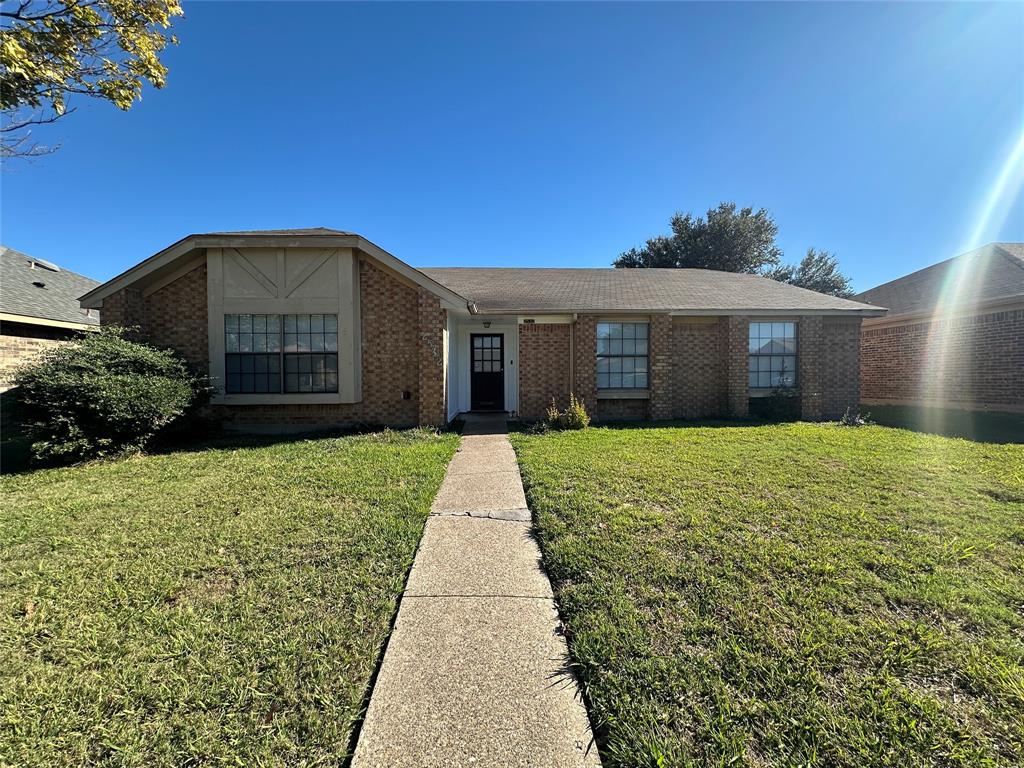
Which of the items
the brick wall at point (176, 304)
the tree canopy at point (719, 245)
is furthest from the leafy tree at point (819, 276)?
the brick wall at point (176, 304)

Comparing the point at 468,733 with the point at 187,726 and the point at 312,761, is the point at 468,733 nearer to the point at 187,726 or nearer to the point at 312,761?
→ the point at 312,761

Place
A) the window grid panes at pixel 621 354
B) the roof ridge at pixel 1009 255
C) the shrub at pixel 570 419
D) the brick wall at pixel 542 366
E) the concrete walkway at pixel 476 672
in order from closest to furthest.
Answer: the concrete walkway at pixel 476 672 < the shrub at pixel 570 419 < the brick wall at pixel 542 366 < the window grid panes at pixel 621 354 < the roof ridge at pixel 1009 255

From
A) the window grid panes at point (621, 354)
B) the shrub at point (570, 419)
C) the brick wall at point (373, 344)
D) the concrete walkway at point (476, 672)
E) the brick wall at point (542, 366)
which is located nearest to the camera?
the concrete walkway at point (476, 672)

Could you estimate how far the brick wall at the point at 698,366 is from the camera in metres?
10.8

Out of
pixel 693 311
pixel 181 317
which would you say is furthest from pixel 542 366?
pixel 181 317

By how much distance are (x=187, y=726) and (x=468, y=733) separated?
128 cm

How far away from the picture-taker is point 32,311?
10484mm

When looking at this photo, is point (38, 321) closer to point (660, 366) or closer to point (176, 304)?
point (176, 304)

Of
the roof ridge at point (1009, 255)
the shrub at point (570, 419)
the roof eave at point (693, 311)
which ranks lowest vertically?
the shrub at point (570, 419)

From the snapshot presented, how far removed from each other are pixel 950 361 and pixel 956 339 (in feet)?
2.20

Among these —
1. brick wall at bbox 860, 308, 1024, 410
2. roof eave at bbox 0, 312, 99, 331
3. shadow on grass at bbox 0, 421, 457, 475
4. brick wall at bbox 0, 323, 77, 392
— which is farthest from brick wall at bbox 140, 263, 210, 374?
brick wall at bbox 860, 308, 1024, 410

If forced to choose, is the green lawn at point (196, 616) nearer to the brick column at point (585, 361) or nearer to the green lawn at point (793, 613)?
the green lawn at point (793, 613)

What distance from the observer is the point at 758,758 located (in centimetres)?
168

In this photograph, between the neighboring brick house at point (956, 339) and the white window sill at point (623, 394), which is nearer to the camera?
the white window sill at point (623, 394)
